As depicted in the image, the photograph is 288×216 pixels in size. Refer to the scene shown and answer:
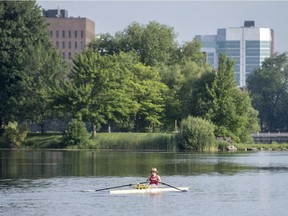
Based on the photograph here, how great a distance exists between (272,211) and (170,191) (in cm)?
1163

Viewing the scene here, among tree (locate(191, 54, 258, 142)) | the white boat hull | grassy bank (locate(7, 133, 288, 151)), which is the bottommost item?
the white boat hull

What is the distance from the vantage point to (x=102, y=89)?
13012 cm

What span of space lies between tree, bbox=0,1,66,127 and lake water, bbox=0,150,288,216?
31.0m

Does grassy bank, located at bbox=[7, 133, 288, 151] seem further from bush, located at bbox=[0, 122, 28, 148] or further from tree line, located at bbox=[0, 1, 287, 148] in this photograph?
tree line, located at bbox=[0, 1, 287, 148]

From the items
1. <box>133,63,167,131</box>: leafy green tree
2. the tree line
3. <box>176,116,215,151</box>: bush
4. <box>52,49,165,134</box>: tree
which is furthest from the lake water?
<box>133,63,167,131</box>: leafy green tree

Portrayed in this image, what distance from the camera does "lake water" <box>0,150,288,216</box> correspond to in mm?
51856

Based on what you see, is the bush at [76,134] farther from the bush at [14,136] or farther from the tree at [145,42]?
the tree at [145,42]

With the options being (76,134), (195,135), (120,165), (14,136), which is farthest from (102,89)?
(120,165)

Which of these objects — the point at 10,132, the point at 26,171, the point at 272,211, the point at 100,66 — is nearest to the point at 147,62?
the point at 100,66

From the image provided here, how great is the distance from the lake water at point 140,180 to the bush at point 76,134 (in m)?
22.7

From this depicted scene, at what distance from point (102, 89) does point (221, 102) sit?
15.4 meters

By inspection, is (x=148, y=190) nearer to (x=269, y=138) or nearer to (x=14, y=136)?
(x=14, y=136)

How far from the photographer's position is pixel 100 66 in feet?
430

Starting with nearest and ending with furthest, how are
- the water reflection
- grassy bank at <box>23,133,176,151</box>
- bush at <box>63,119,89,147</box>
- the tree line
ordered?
the water reflection, grassy bank at <box>23,133,176,151</box>, bush at <box>63,119,89,147</box>, the tree line
